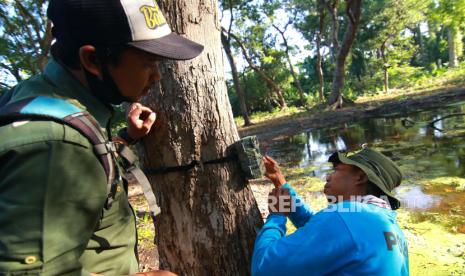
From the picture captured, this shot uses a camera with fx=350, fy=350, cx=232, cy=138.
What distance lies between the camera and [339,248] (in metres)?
1.56

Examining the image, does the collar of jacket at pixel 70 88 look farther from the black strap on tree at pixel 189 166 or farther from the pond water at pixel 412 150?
the pond water at pixel 412 150

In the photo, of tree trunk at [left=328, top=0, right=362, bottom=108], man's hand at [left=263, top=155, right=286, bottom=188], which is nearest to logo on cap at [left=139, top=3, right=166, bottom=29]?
man's hand at [left=263, top=155, right=286, bottom=188]

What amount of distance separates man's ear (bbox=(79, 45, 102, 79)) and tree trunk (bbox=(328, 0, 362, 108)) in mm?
14716

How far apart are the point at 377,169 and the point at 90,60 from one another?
1.70 m

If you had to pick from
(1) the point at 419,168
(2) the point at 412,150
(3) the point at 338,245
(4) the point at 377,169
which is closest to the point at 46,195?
(3) the point at 338,245

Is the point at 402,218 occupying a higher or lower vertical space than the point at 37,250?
lower

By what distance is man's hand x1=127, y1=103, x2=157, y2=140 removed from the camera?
1.76 metres

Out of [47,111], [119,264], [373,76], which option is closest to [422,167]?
[119,264]

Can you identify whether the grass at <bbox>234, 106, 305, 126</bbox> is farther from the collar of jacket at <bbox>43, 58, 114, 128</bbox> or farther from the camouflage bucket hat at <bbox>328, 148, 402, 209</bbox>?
the collar of jacket at <bbox>43, 58, 114, 128</bbox>

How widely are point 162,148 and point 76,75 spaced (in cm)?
71

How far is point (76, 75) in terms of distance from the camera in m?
1.21

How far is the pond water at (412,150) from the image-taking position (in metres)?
5.08

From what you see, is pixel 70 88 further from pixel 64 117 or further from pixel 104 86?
pixel 64 117

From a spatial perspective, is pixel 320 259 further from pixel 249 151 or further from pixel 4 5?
pixel 4 5
